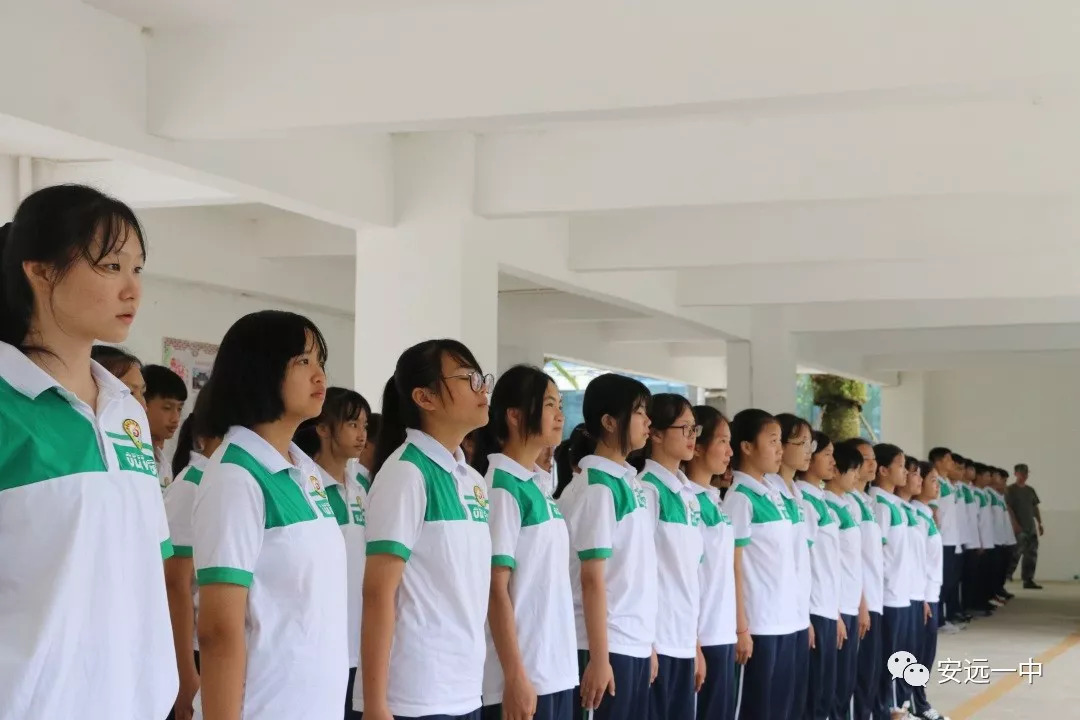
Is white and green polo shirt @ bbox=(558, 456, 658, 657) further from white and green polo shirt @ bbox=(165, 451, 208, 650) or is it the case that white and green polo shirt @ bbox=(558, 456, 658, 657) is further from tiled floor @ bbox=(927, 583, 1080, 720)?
tiled floor @ bbox=(927, 583, 1080, 720)

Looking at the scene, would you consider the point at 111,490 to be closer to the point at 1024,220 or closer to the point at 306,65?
the point at 306,65

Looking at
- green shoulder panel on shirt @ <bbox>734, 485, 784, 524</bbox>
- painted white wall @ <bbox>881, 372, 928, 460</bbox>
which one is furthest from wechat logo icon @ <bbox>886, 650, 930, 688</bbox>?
painted white wall @ <bbox>881, 372, 928, 460</bbox>

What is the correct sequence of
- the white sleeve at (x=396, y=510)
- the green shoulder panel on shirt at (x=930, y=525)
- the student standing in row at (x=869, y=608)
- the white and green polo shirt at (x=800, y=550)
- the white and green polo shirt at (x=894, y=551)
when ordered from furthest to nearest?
the green shoulder panel on shirt at (x=930, y=525) → the white and green polo shirt at (x=894, y=551) → the student standing in row at (x=869, y=608) → the white and green polo shirt at (x=800, y=550) → the white sleeve at (x=396, y=510)

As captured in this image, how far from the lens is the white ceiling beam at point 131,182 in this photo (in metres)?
6.34

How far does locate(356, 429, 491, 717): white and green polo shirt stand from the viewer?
3.09 metres

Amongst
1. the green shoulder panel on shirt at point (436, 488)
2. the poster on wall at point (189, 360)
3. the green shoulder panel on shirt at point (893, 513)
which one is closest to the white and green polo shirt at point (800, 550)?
the green shoulder panel on shirt at point (893, 513)

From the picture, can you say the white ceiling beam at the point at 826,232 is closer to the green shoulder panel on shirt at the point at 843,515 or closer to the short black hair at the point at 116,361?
the green shoulder panel on shirt at the point at 843,515

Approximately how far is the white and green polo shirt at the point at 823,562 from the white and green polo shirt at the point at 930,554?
161 centimetres

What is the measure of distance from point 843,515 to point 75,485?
16.7 feet

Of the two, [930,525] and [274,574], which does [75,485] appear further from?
[930,525]

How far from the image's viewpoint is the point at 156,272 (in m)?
Result: 7.88

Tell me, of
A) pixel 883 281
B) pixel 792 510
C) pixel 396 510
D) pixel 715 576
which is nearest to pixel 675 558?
pixel 715 576

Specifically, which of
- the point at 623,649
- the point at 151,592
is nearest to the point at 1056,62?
the point at 623,649

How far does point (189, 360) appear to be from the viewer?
8.52 meters
